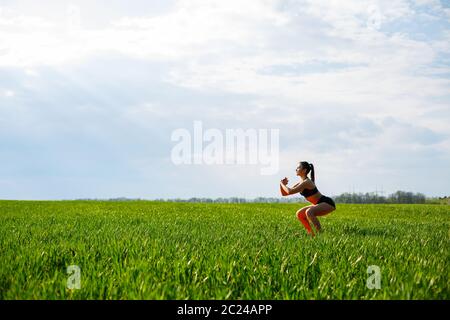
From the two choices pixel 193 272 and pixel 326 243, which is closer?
pixel 193 272

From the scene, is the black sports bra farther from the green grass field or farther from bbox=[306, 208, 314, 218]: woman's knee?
the green grass field

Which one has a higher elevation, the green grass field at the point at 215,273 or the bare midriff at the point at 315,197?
the bare midriff at the point at 315,197

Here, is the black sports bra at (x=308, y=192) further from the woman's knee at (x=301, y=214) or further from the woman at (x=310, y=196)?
the woman's knee at (x=301, y=214)

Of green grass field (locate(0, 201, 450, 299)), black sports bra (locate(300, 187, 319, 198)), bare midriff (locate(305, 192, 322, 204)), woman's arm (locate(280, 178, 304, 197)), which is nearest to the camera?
green grass field (locate(0, 201, 450, 299))

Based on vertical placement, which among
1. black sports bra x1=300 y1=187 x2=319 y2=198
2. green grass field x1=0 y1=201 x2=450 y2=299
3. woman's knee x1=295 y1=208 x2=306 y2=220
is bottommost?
green grass field x1=0 y1=201 x2=450 y2=299

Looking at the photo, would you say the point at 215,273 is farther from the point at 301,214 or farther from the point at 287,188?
the point at 301,214

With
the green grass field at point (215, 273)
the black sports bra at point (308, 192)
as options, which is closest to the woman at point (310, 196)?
the black sports bra at point (308, 192)

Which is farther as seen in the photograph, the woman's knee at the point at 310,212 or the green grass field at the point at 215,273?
the woman's knee at the point at 310,212

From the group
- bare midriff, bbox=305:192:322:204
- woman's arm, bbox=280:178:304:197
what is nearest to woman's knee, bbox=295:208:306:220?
bare midriff, bbox=305:192:322:204

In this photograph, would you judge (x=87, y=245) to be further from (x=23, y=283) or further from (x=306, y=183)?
(x=306, y=183)

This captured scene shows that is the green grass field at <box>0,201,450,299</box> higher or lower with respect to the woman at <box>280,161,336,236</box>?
lower
